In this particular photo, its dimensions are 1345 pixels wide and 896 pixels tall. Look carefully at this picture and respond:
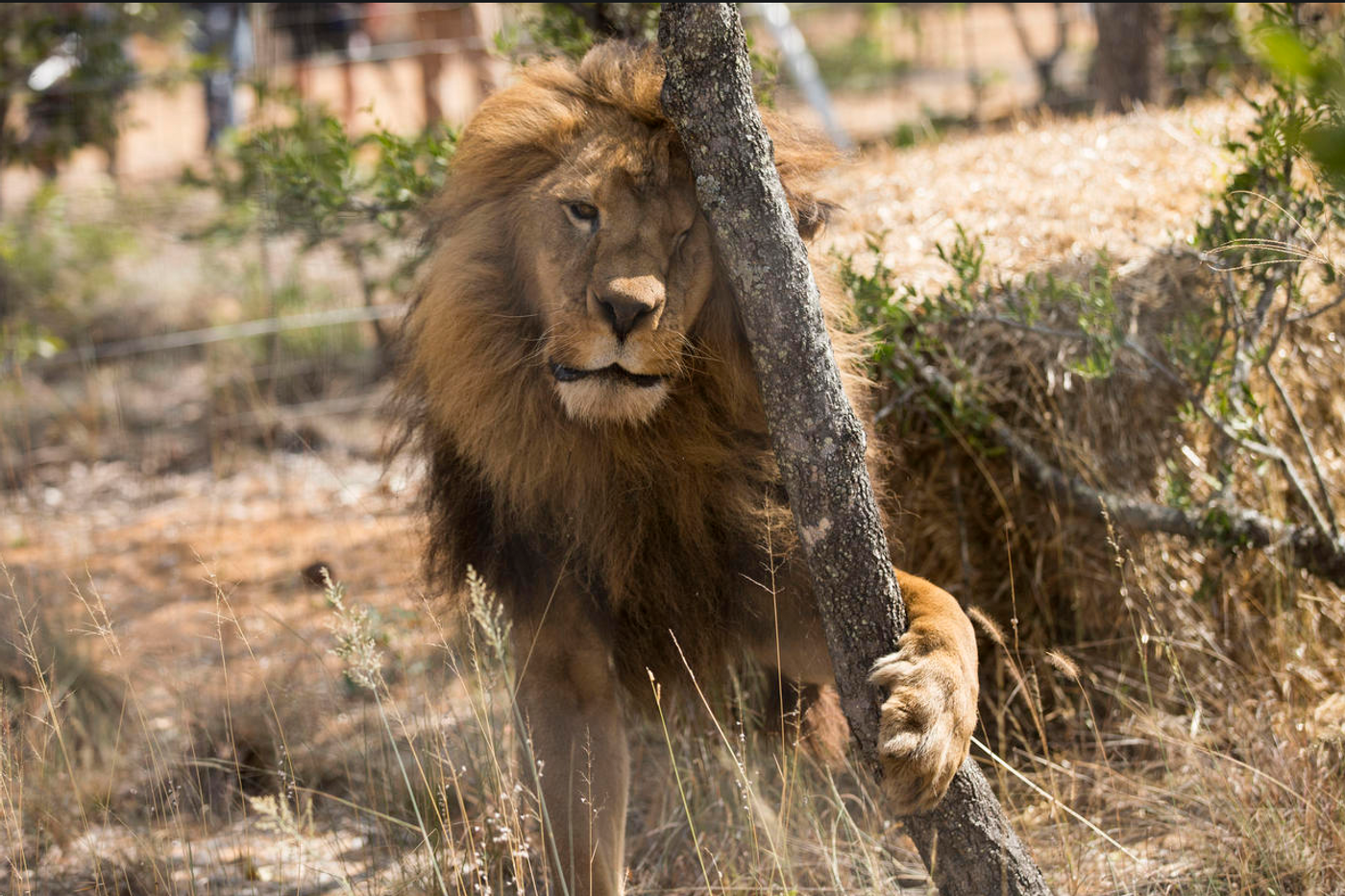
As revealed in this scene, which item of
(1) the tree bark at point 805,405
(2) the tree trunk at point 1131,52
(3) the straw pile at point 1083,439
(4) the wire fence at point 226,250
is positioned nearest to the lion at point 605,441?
(1) the tree bark at point 805,405

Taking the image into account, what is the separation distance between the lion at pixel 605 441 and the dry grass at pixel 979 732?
20 cm

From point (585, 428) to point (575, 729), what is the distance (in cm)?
74

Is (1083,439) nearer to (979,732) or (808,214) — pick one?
(979,732)

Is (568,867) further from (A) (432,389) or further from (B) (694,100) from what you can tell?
(B) (694,100)

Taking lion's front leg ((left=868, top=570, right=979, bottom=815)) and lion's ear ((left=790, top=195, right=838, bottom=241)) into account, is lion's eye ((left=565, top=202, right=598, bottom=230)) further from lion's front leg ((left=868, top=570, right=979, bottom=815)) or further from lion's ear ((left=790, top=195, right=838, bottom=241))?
lion's front leg ((left=868, top=570, right=979, bottom=815))

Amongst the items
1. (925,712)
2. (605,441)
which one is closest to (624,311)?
(605,441)

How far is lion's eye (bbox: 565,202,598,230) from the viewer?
2459 mm

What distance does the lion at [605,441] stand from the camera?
235 cm

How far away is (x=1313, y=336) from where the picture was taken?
12.7ft

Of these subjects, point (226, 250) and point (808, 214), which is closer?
point (808, 214)

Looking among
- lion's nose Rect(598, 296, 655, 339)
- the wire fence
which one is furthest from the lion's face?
the wire fence

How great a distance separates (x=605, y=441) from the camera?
→ 8.60 ft

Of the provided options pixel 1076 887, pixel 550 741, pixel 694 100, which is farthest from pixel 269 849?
pixel 694 100

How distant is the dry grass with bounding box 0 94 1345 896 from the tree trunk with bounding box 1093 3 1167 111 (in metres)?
2.45
